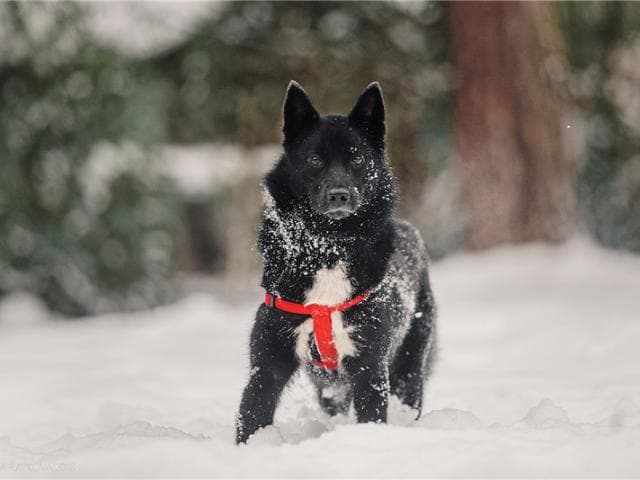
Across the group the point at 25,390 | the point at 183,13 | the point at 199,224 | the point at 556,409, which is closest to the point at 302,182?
the point at 556,409

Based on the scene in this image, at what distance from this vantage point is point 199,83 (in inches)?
484

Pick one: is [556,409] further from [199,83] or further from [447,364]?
[199,83]

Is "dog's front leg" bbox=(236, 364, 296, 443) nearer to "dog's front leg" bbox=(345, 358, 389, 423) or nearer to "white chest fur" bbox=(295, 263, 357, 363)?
"white chest fur" bbox=(295, 263, 357, 363)

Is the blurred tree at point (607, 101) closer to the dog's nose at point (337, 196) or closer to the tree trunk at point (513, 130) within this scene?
the tree trunk at point (513, 130)

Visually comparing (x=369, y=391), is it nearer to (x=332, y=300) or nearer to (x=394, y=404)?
(x=332, y=300)

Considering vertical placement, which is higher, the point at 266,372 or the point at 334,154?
the point at 334,154

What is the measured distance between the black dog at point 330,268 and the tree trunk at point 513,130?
6.13 metres

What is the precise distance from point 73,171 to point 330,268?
Answer: 7701 millimetres

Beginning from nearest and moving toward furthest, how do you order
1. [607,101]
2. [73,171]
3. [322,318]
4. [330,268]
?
[322,318], [330,268], [73,171], [607,101]

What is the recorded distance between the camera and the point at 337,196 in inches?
142

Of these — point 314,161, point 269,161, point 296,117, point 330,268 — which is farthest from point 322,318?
point 269,161

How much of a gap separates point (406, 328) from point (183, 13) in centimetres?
884

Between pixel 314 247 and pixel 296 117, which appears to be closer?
pixel 314 247

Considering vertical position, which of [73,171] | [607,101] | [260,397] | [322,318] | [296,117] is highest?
[607,101]
